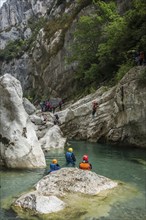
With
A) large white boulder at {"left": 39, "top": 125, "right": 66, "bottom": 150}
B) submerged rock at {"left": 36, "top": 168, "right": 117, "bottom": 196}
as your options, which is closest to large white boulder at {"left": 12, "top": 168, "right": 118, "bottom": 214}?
submerged rock at {"left": 36, "top": 168, "right": 117, "bottom": 196}

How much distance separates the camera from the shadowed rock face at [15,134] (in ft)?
82.1

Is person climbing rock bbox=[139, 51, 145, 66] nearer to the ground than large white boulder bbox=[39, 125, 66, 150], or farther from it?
farther from it

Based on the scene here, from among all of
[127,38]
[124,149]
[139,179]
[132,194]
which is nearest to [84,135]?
[124,149]

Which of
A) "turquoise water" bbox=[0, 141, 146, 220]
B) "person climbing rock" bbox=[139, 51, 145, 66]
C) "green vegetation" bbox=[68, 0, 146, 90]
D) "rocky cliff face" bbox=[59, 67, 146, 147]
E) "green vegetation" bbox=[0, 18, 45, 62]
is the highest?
"green vegetation" bbox=[0, 18, 45, 62]

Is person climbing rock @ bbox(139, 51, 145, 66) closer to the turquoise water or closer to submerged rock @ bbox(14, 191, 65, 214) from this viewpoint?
the turquoise water

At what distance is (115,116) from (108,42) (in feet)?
42.0

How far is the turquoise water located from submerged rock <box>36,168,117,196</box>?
1641 mm

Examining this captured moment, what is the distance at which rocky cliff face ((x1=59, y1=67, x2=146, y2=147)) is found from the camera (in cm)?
3253

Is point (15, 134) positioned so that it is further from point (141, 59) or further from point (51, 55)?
point (51, 55)

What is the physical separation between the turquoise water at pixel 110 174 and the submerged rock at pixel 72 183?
164 centimetres

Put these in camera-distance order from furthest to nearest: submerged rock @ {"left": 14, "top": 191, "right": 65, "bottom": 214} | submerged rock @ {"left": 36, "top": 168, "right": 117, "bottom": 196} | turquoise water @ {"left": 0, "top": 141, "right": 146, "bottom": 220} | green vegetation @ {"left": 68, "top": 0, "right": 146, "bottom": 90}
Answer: green vegetation @ {"left": 68, "top": 0, "right": 146, "bottom": 90}, submerged rock @ {"left": 36, "top": 168, "right": 117, "bottom": 196}, turquoise water @ {"left": 0, "top": 141, "right": 146, "bottom": 220}, submerged rock @ {"left": 14, "top": 191, "right": 65, "bottom": 214}

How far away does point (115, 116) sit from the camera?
116ft

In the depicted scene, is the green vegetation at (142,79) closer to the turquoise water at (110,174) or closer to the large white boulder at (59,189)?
the turquoise water at (110,174)

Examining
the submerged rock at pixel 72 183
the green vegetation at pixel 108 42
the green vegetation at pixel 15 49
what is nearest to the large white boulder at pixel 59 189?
the submerged rock at pixel 72 183
